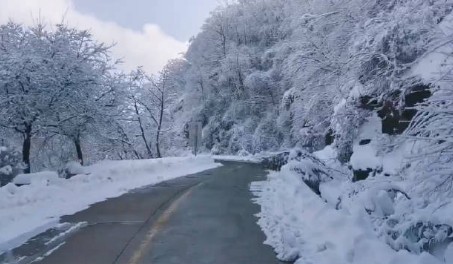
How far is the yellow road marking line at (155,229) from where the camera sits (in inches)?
→ 300

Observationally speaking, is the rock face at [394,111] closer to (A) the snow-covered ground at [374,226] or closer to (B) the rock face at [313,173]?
(A) the snow-covered ground at [374,226]

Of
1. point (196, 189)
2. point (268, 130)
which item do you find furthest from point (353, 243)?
point (268, 130)

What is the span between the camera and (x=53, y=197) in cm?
1338

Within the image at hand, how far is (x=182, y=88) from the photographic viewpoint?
224 ft

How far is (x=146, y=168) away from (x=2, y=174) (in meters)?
8.87

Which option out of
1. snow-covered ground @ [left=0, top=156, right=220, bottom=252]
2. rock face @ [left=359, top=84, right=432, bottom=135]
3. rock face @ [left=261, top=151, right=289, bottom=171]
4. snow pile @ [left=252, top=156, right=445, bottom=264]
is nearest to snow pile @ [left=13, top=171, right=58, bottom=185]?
snow-covered ground @ [left=0, top=156, right=220, bottom=252]

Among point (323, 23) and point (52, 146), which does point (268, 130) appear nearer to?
point (52, 146)

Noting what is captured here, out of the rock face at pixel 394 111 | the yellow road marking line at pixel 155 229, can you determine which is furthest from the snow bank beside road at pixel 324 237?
the rock face at pixel 394 111

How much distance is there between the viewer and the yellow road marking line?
7.61 m

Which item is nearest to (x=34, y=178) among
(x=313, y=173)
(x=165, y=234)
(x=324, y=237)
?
(x=165, y=234)

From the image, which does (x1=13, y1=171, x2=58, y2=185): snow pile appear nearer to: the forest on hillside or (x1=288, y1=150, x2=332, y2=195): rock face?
the forest on hillside

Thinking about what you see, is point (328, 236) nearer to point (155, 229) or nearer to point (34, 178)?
point (155, 229)

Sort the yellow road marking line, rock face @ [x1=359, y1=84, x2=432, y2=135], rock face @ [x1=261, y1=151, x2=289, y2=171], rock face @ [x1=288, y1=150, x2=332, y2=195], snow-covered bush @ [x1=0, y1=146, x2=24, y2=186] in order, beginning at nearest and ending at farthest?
the yellow road marking line → rock face @ [x1=359, y1=84, x2=432, y2=135] → rock face @ [x1=288, y1=150, x2=332, y2=195] → snow-covered bush @ [x1=0, y1=146, x2=24, y2=186] → rock face @ [x1=261, y1=151, x2=289, y2=171]

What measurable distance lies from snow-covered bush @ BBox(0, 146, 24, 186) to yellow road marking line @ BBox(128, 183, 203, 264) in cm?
616
